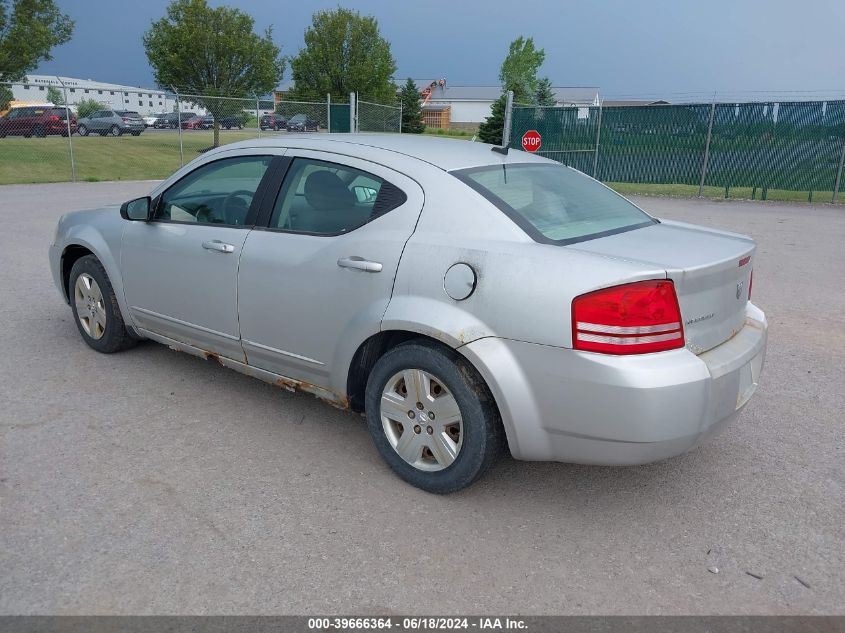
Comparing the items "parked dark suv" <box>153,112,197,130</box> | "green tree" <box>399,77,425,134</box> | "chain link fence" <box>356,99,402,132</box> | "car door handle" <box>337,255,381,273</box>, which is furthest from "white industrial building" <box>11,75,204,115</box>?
"car door handle" <box>337,255,381,273</box>

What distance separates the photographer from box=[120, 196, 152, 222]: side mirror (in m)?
4.60

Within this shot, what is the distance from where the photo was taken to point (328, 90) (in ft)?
133

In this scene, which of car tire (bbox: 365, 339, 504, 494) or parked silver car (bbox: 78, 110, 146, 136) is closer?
car tire (bbox: 365, 339, 504, 494)

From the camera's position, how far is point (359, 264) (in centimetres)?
340

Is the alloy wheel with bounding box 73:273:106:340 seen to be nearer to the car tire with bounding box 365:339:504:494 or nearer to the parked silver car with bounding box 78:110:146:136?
the car tire with bounding box 365:339:504:494

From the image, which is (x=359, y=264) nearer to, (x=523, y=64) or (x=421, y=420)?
(x=421, y=420)

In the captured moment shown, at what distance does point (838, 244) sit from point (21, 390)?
35.9ft

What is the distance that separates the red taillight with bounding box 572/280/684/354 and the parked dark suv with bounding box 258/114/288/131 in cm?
2379

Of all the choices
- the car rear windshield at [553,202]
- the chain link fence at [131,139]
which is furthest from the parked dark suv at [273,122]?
the car rear windshield at [553,202]

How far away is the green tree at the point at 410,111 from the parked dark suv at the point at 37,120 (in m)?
22.6

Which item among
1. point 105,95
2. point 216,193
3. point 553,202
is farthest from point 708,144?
point 105,95

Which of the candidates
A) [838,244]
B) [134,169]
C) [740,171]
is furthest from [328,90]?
[838,244]

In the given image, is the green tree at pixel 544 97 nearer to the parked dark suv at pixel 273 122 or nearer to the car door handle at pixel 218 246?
the parked dark suv at pixel 273 122
